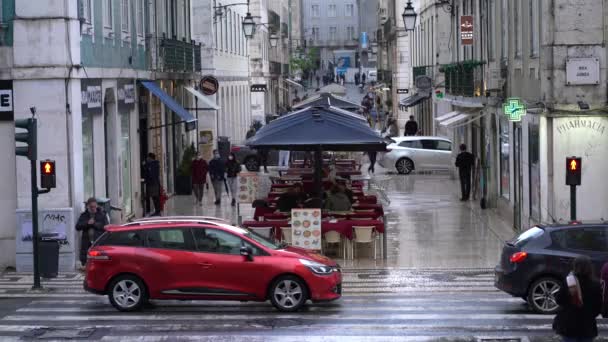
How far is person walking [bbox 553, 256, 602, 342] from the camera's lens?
12.3 m

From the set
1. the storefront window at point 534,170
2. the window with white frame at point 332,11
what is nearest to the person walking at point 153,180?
the storefront window at point 534,170

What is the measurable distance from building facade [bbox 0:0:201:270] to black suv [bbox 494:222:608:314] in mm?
9488

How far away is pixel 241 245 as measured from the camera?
18219 millimetres

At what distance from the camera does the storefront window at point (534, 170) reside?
26500 millimetres

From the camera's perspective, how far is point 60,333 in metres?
16.9

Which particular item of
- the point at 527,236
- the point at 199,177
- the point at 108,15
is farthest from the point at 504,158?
the point at 527,236

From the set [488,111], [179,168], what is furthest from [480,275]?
[179,168]

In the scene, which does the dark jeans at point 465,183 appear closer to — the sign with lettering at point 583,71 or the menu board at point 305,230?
the sign with lettering at point 583,71

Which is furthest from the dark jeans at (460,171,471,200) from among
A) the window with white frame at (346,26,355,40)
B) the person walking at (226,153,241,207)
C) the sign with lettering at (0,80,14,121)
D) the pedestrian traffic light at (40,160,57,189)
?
the window with white frame at (346,26,355,40)

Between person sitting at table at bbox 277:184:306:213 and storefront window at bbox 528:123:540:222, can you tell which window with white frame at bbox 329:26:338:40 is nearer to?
storefront window at bbox 528:123:540:222

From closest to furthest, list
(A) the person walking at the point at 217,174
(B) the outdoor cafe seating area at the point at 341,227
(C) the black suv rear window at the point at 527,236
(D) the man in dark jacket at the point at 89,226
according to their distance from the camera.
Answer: (C) the black suv rear window at the point at 527,236 → (D) the man in dark jacket at the point at 89,226 → (B) the outdoor cafe seating area at the point at 341,227 → (A) the person walking at the point at 217,174

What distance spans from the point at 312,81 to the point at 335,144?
122171mm

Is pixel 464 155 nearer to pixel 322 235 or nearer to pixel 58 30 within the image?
pixel 322 235

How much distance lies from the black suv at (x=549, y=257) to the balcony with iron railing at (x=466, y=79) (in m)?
18.2
